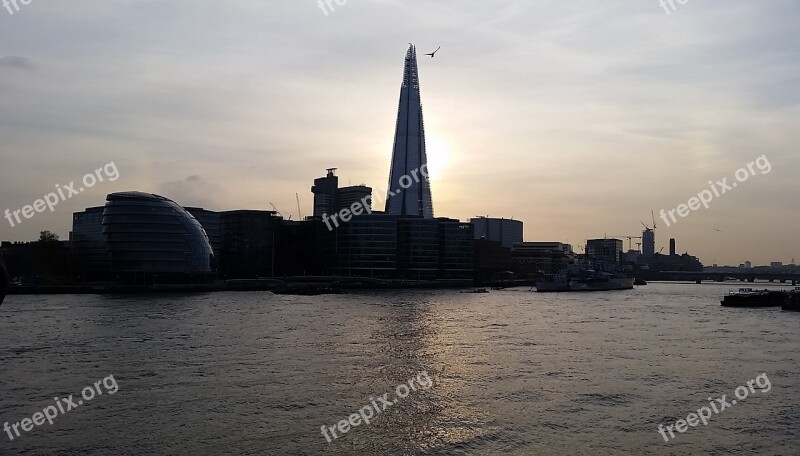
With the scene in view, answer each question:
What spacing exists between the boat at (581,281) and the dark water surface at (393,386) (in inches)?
3499

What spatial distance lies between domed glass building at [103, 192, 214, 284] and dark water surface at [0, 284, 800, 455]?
75079 millimetres

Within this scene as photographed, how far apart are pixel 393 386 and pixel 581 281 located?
125 m

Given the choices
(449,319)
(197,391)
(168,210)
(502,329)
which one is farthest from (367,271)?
(197,391)

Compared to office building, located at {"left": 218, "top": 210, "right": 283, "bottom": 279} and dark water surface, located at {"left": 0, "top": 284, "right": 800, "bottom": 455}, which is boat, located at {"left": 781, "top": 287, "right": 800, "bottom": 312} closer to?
dark water surface, located at {"left": 0, "top": 284, "right": 800, "bottom": 455}

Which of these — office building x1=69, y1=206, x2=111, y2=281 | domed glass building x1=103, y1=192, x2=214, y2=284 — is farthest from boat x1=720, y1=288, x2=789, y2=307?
office building x1=69, y1=206, x2=111, y2=281

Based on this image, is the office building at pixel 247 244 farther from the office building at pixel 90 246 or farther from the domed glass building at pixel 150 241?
the domed glass building at pixel 150 241

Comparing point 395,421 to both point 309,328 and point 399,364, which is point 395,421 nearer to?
point 399,364

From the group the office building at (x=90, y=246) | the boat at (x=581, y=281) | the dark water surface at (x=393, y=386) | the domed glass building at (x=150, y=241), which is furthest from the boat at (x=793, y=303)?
the office building at (x=90, y=246)

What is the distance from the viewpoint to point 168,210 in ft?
447

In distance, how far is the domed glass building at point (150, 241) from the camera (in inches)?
5177

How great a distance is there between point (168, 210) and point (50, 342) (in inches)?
3831

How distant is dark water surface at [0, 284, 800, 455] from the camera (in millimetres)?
21797

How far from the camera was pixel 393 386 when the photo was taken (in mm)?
30406

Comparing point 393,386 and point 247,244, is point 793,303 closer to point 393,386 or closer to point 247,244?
point 393,386
